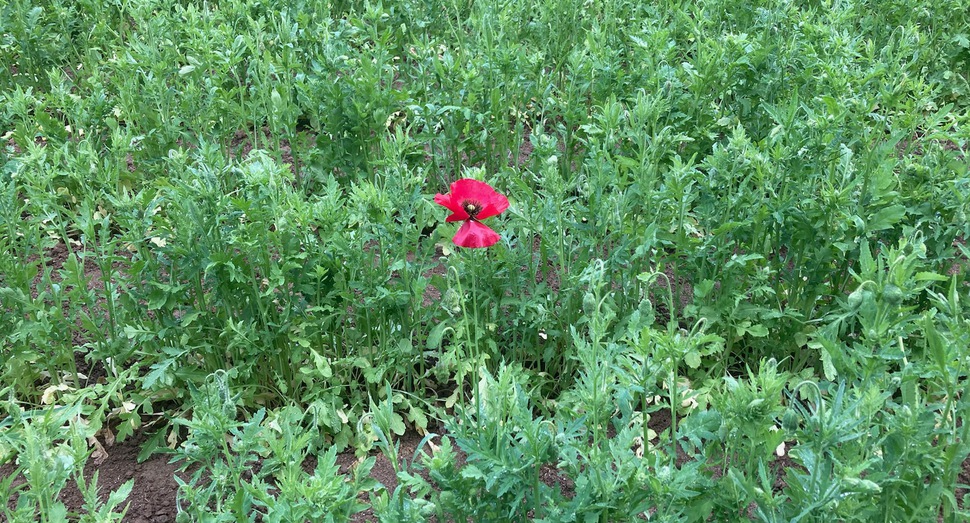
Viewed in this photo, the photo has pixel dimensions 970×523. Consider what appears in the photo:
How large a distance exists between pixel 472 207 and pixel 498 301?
69cm

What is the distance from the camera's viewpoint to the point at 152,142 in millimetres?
4480

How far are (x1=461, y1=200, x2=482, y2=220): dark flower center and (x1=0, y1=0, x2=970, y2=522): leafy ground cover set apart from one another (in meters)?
0.03

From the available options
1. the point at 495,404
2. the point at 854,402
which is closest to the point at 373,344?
the point at 495,404

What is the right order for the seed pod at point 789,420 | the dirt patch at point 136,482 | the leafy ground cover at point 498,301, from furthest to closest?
the dirt patch at point 136,482
the leafy ground cover at point 498,301
the seed pod at point 789,420

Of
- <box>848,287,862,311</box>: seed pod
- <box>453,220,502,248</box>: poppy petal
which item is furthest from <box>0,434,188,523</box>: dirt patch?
<box>848,287,862,311</box>: seed pod

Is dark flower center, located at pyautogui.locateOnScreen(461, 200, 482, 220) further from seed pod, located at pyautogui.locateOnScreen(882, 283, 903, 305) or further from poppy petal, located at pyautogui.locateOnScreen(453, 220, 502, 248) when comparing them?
seed pod, located at pyautogui.locateOnScreen(882, 283, 903, 305)

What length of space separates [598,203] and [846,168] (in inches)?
33.5

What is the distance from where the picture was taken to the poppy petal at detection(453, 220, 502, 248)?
112 inches

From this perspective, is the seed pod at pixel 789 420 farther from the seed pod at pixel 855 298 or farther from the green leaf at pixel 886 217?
the green leaf at pixel 886 217

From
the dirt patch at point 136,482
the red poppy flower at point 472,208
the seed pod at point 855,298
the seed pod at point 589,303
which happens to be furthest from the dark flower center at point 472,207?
the dirt patch at point 136,482

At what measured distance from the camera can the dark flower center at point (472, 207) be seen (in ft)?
9.48

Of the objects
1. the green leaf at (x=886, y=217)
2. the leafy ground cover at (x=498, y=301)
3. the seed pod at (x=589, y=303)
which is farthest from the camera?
the green leaf at (x=886, y=217)

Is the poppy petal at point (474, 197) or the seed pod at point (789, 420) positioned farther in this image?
the poppy petal at point (474, 197)

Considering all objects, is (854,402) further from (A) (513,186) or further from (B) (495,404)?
(A) (513,186)
